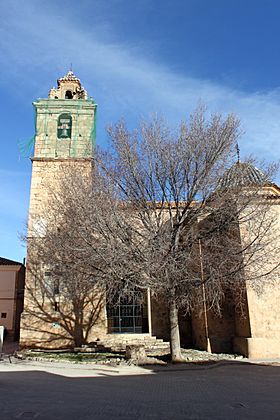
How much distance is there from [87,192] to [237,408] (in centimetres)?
767

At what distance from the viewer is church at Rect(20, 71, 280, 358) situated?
12766 mm

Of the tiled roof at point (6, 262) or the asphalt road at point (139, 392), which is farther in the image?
the tiled roof at point (6, 262)

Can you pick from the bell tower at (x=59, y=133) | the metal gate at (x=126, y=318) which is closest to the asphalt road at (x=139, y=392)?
the metal gate at (x=126, y=318)

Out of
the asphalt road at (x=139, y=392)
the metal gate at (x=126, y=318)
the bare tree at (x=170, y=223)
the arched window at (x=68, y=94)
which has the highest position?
the arched window at (x=68, y=94)

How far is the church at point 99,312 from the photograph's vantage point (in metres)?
12.8

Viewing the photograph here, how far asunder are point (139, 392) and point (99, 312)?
8.52m

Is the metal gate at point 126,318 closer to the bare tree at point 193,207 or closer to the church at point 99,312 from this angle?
the church at point 99,312

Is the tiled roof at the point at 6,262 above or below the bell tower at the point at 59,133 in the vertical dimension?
below

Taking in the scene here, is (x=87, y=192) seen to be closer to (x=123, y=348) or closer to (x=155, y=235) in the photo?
(x=155, y=235)

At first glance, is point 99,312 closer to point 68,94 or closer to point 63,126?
point 63,126

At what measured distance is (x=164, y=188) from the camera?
11.5 meters

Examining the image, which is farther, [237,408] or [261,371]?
[261,371]

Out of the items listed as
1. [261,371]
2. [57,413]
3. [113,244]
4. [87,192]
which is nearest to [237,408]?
[57,413]

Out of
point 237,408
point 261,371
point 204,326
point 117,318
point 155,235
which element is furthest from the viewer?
point 117,318
